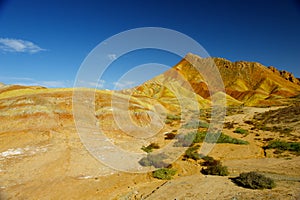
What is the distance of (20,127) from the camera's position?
61.8ft

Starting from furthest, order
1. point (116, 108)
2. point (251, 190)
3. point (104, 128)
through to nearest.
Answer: point (116, 108) → point (104, 128) → point (251, 190)

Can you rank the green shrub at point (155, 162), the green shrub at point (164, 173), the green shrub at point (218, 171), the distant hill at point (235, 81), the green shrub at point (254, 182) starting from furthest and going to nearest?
the distant hill at point (235, 81), the green shrub at point (155, 162), the green shrub at point (164, 173), the green shrub at point (218, 171), the green shrub at point (254, 182)

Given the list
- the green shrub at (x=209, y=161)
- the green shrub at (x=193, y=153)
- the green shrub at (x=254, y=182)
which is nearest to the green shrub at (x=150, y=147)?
the green shrub at (x=193, y=153)

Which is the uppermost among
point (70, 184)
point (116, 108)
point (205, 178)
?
point (116, 108)

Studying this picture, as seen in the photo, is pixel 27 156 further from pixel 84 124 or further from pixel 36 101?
pixel 36 101

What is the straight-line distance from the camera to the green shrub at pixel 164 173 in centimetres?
1066

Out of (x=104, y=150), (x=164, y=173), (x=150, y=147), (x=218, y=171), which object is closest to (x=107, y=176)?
(x=164, y=173)

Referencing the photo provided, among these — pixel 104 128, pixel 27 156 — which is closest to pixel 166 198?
pixel 27 156

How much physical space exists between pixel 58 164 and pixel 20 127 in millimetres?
8884

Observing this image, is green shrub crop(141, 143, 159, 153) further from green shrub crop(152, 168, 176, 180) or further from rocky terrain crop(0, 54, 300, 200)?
green shrub crop(152, 168, 176, 180)

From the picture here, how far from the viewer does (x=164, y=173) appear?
11.1 m

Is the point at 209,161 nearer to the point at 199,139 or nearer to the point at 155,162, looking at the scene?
the point at 155,162

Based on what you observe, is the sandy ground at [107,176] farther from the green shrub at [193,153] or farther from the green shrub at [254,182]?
the green shrub at [193,153]

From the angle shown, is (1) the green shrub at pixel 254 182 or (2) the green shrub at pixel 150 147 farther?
(2) the green shrub at pixel 150 147
